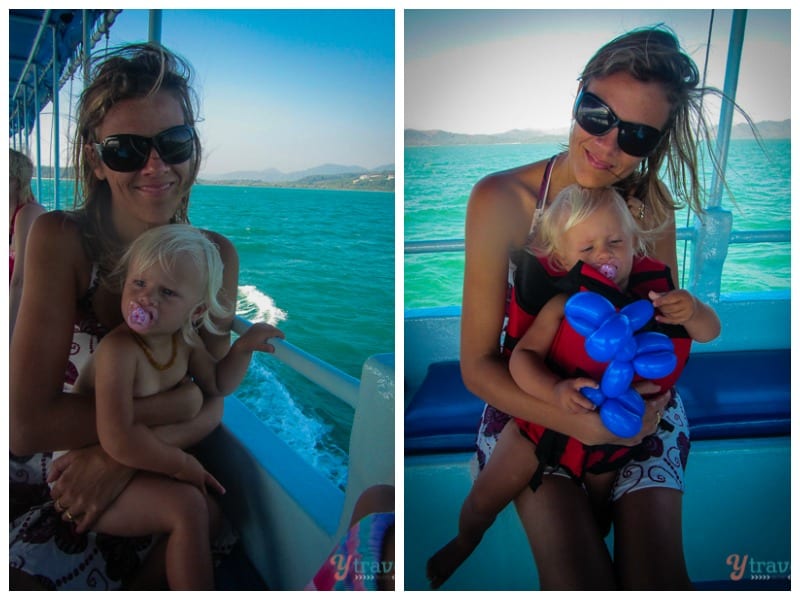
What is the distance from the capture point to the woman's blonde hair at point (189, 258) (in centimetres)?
187

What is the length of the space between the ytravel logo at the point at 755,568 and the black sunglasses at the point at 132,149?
1995 millimetres

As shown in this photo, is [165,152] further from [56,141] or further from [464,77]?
[464,77]

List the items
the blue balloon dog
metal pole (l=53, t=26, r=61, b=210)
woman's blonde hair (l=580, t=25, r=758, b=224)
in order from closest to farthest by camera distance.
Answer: the blue balloon dog → woman's blonde hair (l=580, t=25, r=758, b=224) → metal pole (l=53, t=26, r=61, b=210)

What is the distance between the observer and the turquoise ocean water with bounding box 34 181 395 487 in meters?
1.99

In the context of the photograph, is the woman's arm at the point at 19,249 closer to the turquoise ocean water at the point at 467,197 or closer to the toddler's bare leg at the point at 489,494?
the turquoise ocean water at the point at 467,197

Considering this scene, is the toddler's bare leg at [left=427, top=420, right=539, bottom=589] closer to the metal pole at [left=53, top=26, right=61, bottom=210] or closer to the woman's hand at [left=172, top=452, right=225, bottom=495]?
the woman's hand at [left=172, top=452, right=225, bottom=495]

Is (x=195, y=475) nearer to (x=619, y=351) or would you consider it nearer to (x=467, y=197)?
(x=467, y=197)

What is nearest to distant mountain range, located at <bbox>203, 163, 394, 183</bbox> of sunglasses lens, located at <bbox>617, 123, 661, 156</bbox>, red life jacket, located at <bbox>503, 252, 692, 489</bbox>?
red life jacket, located at <bbox>503, 252, 692, 489</bbox>

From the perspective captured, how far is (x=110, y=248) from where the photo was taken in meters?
1.88

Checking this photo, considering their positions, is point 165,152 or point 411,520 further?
point 411,520

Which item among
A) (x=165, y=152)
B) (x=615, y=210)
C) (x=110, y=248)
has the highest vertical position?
(x=165, y=152)

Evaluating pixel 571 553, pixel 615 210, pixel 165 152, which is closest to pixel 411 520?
pixel 571 553

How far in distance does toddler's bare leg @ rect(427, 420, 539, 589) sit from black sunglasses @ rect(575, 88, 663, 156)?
2.68 ft
